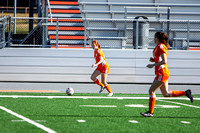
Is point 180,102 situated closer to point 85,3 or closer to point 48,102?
point 48,102

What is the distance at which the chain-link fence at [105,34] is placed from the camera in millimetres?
17719

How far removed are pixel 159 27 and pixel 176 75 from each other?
2.44 meters

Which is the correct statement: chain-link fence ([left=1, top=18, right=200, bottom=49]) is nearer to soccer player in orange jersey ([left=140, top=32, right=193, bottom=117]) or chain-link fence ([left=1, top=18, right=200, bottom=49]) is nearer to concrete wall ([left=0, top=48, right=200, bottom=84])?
concrete wall ([left=0, top=48, right=200, bottom=84])

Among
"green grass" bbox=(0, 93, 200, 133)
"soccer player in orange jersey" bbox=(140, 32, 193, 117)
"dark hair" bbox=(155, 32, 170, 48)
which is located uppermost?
"dark hair" bbox=(155, 32, 170, 48)

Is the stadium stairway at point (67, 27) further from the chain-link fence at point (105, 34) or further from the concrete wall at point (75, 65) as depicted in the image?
the concrete wall at point (75, 65)

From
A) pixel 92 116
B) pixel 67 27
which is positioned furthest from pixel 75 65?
pixel 92 116

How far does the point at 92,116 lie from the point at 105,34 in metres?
12.3

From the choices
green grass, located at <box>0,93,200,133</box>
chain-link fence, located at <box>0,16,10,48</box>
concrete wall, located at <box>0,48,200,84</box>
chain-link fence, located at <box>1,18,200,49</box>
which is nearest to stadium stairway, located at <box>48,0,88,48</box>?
chain-link fence, located at <box>1,18,200,49</box>

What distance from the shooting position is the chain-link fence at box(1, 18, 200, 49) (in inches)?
698

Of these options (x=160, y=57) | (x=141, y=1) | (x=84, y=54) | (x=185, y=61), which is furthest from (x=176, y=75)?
(x=160, y=57)

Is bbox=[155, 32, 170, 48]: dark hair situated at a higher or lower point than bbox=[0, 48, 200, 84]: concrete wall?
higher

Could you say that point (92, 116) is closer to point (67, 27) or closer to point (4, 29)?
point (4, 29)

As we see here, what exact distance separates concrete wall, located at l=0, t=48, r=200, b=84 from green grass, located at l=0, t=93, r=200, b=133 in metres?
5.65

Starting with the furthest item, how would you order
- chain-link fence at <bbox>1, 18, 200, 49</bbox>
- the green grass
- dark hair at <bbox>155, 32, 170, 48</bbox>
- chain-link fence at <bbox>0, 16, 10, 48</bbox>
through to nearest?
chain-link fence at <bbox>1, 18, 200, 49</bbox> < chain-link fence at <bbox>0, 16, 10, 48</bbox> < dark hair at <bbox>155, 32, 170, 48</bbox> < the green grass
